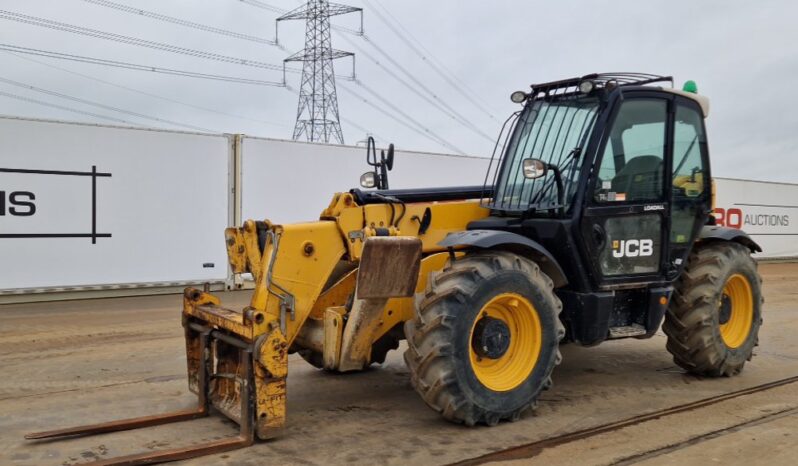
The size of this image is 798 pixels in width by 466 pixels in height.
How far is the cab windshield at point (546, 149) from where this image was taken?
5.61 meters

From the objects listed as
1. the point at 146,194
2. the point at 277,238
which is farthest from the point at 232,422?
the point at 146,194

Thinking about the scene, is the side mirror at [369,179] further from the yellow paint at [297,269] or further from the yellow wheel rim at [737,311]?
the yellow wheel rim at [737,311]

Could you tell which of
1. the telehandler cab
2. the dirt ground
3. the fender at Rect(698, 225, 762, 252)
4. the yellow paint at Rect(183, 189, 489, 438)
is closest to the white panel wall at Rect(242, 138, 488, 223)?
the dirt ground

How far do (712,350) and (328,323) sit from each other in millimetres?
3430

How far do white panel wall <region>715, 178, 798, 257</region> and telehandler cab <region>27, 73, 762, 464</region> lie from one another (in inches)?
608

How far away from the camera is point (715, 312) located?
6172 millimetres

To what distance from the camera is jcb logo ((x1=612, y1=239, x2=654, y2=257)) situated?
571cm

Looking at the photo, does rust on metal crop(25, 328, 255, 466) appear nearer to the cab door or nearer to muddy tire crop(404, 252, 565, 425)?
muddy tire crop(404, 252, 565, 425)

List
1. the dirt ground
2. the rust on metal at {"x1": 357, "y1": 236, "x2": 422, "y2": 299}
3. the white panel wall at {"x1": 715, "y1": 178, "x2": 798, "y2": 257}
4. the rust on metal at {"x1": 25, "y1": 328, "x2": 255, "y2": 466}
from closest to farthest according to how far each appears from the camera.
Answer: the rust on metal at {"x1": 25, "y1": 328, "x2": 255, "y2": 466} → the dirt ground → the rust on metal at {"x1": 357, "y1": 236, "x2": 422, "y2": 299} → the white panel wall at {"x1": 715, "y1": 178, "x2": 798, "y2": 257}

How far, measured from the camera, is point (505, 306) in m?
5.08

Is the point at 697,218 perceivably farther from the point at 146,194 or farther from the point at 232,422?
the point at 146,194

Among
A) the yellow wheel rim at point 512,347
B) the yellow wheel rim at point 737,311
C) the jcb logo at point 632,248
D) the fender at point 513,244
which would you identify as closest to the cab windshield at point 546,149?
the fender at point 513,244

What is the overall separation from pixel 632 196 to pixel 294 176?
8.73 meters

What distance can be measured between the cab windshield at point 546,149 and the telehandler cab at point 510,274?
0.01 m
